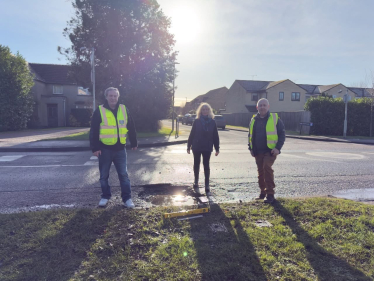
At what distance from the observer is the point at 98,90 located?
19281 mm

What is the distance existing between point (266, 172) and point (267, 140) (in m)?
0.57

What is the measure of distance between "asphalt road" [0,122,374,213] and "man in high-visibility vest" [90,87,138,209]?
1.32 feet

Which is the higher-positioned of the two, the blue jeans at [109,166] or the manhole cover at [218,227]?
the blue jeans at [109,166]

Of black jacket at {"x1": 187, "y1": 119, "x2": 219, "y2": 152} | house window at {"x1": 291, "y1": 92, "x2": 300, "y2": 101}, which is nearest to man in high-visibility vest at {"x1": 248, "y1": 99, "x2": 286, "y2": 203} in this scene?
black jacket at {"x1": 187, "y1": 119, "x2": 219, "y2": 152}

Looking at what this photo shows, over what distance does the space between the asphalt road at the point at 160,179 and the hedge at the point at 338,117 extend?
13.2 metres

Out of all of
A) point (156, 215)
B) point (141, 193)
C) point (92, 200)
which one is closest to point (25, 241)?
point (156, 215)

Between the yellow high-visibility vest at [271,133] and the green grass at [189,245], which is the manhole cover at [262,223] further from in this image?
the yellow high-visibility vest at [271,133]

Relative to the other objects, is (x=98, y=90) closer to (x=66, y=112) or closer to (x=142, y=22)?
(x=142, y=22)

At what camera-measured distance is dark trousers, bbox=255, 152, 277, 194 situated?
478 centimetres

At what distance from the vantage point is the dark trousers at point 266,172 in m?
4.78

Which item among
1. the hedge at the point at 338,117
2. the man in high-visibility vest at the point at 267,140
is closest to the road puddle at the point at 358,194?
the man in high-visibility vest at the point at 267,140

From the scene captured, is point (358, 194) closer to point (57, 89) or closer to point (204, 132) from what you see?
point (204, 132)

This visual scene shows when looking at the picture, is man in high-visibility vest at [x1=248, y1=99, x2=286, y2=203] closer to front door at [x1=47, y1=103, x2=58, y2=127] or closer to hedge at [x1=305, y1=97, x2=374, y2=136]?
hedge at [x1=305, y1=97, x2=374, y2=136]

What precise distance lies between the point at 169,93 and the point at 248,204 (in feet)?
55.0
